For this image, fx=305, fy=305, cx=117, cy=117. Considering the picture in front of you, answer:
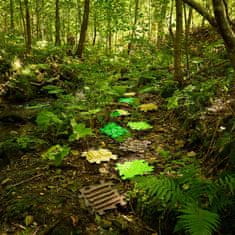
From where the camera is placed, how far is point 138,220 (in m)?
3.65

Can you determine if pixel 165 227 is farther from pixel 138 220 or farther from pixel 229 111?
pixel 229 111

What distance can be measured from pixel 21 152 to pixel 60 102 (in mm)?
2240

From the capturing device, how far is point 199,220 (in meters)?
2.73

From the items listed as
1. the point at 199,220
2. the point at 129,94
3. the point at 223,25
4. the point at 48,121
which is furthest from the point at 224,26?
the point at 129,94

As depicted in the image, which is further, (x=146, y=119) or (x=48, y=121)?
(x=146, y=119)

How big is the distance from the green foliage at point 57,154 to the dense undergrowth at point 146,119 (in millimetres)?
16

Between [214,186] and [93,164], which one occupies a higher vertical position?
[214,186]

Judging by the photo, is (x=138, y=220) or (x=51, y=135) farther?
(x=51, y=135)

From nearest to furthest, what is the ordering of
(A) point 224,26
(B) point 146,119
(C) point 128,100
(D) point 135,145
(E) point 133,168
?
(A) point 224,26 → (E) point 133,168 → (D) point 135,145 → (B) point 146,119 → (C) point 128,100

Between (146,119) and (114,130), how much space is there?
40.2 inches

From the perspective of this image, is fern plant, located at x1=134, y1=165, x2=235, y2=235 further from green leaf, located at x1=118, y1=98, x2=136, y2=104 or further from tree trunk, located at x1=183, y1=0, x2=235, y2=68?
green leaf, located at x1=118, y1=98, x2=136, y2=104

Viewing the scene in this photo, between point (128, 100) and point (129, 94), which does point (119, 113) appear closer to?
point (128, 100)

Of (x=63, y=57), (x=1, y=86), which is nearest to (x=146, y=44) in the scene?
(x=63, y=57)

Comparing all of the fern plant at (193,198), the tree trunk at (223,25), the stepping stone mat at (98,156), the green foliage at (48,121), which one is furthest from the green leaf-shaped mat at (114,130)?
the tree trunk at (223,25)
